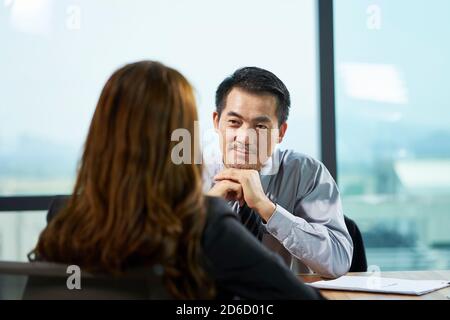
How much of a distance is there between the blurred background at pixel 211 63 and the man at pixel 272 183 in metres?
1.61

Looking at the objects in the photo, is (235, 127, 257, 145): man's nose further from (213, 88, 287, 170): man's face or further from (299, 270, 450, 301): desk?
(299, 270, 450, 301): desk

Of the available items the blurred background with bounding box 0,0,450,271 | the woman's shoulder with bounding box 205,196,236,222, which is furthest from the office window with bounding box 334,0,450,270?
the woman's shoulder with bounding box 205,196,236,222

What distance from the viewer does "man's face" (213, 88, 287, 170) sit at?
2.34 m

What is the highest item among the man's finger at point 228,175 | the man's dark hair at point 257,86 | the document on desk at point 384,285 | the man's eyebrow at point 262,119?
the man's dark hair at point 257,86

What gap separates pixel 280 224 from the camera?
7.04 feet

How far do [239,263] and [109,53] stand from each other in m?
2.98

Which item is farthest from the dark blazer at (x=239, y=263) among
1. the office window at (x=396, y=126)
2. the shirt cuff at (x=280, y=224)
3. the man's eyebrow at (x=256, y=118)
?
the office window at (x=396, y=126)

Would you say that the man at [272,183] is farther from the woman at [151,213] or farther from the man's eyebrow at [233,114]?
the woman at [151,213]

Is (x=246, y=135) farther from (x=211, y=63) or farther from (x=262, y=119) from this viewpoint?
(x=211, y=63)

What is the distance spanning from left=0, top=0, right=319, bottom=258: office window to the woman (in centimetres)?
278

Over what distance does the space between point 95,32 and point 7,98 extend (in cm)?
62

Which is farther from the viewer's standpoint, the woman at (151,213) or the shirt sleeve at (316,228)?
the shirt sleeve at (316,228)

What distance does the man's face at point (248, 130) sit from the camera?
2.34 metres
